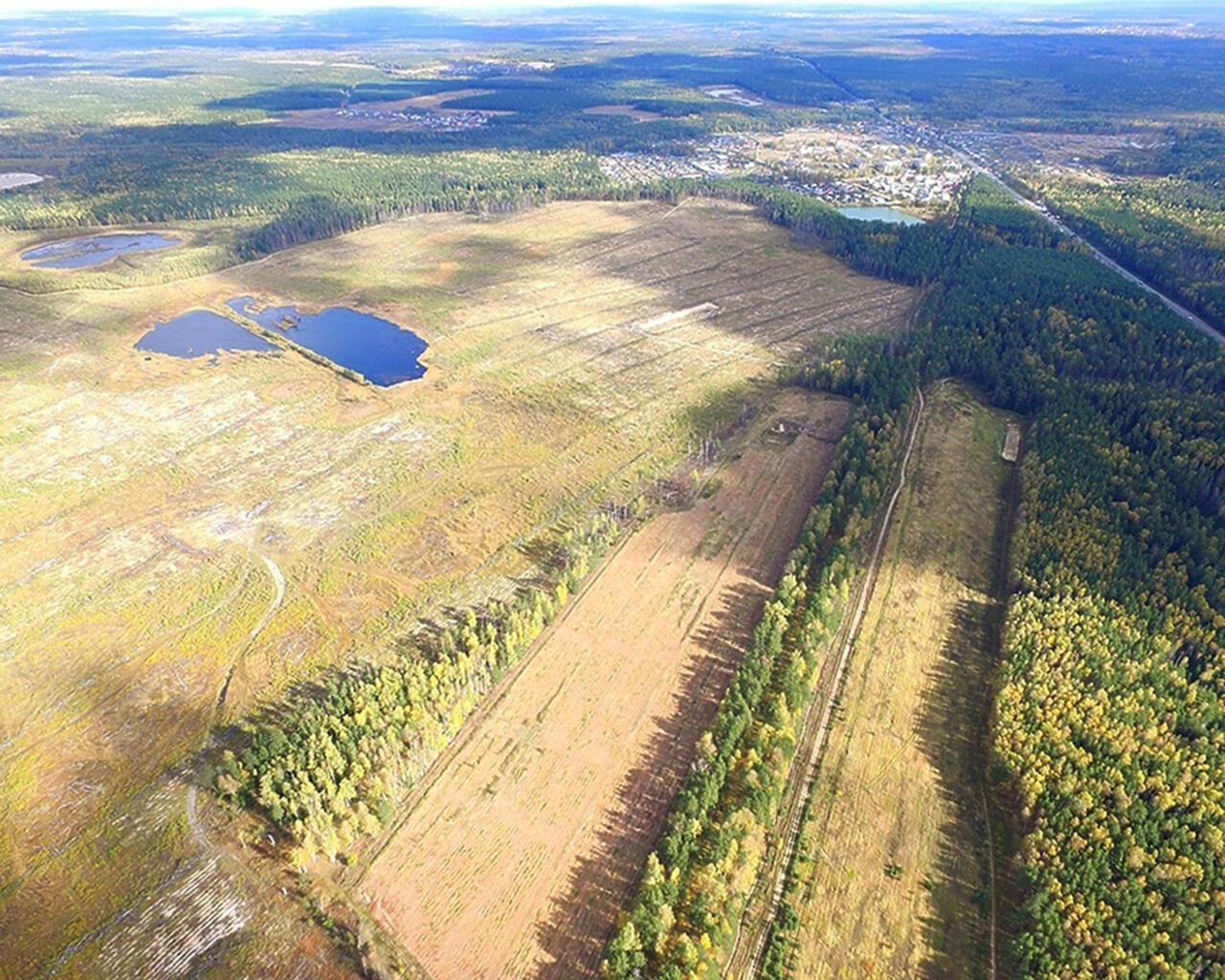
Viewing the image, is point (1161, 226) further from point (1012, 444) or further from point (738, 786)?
point (738, 786)

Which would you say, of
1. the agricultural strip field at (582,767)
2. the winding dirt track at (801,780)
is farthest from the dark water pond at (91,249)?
the winding dirt track at (801,780)

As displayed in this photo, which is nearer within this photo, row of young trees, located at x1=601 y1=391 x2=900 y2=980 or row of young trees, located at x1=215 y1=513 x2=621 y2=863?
row of young trees, located at x1=601 y1=391 x2=900 y2=980

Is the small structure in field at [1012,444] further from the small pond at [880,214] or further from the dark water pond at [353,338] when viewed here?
the small pond at [880,214]

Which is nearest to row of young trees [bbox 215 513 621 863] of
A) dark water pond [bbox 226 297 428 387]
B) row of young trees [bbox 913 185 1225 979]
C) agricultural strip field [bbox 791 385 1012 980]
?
agricultural strip field [bbox 791 385 1012 980]

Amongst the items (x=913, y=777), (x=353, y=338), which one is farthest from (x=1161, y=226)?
(x=353, y=338)

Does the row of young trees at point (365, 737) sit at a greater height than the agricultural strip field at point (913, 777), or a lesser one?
lesser

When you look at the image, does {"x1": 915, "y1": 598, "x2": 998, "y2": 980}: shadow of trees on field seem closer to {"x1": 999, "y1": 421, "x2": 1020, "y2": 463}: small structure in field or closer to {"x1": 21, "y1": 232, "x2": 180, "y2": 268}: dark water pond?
{"x1": 999, "y1": 421, "x2": 1020, "y2": 463}: small structure in field
